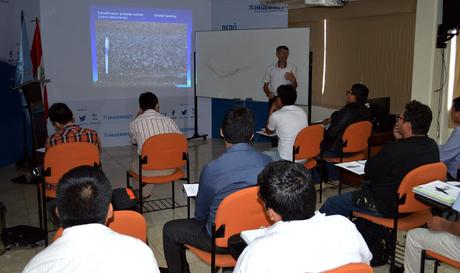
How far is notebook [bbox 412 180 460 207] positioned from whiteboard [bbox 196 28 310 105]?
13.2 feet

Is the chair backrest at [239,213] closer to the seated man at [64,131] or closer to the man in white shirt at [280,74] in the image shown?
the seated man at [64,131]

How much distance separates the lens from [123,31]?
25.3 ft

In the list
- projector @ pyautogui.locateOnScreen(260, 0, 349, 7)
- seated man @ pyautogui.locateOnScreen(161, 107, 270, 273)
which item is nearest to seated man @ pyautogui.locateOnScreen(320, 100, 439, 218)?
seated man @ pyautogui.locateOnScreen(161, 107, 270, 273)

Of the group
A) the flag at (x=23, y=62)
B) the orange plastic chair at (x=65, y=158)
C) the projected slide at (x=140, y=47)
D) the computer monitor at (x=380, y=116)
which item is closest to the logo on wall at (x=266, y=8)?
the projected slide at (x=140, y=47)

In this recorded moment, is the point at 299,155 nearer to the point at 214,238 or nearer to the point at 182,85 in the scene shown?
the point at 214,238

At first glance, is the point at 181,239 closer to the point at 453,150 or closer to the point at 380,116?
the point at 453,150

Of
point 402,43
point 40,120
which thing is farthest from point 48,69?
point 402,43

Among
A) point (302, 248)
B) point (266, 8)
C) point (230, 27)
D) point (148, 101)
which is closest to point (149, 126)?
point (148, 101)

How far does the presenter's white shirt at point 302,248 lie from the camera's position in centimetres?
151

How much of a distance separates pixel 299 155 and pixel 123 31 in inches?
176

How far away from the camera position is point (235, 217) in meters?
2.45

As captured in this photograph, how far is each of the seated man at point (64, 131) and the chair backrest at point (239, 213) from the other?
6.46 feet

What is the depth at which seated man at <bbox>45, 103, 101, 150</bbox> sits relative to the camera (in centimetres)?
389

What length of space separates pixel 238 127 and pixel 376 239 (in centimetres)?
148
